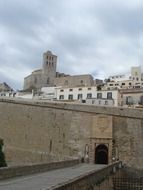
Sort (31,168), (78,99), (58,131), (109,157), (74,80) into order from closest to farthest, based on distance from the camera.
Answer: (31,168)
(109,157)
(58,131)
(78,99)
(74,80)

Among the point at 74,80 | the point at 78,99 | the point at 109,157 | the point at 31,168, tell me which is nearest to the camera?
the point at 31,168

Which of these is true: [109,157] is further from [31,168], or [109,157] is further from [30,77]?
[30,77]

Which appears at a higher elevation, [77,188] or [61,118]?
[61,118]

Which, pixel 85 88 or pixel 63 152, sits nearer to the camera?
pixel 63 152

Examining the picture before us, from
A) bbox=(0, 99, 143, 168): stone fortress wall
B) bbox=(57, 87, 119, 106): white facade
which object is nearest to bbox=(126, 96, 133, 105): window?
bbox=(57, 87, 119, 106): white facade

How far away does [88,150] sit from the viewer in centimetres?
2772

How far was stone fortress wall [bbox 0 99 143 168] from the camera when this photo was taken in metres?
27.3

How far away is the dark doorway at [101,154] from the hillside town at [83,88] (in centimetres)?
547

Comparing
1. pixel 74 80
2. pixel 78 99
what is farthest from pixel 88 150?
pixel 74 80

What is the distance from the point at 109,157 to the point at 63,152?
3.65m

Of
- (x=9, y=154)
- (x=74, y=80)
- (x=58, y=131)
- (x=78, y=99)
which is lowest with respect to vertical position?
(x=9, y=154)

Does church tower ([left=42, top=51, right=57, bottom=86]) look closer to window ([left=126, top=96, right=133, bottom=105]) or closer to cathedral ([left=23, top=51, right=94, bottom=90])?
cathedral ([left=23, top=51, right=94, bottom=90])

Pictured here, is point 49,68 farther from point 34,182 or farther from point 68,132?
point 34,182

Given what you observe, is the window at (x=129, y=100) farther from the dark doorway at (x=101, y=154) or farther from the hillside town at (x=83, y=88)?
the dark doorway at (x=101, y=154)
